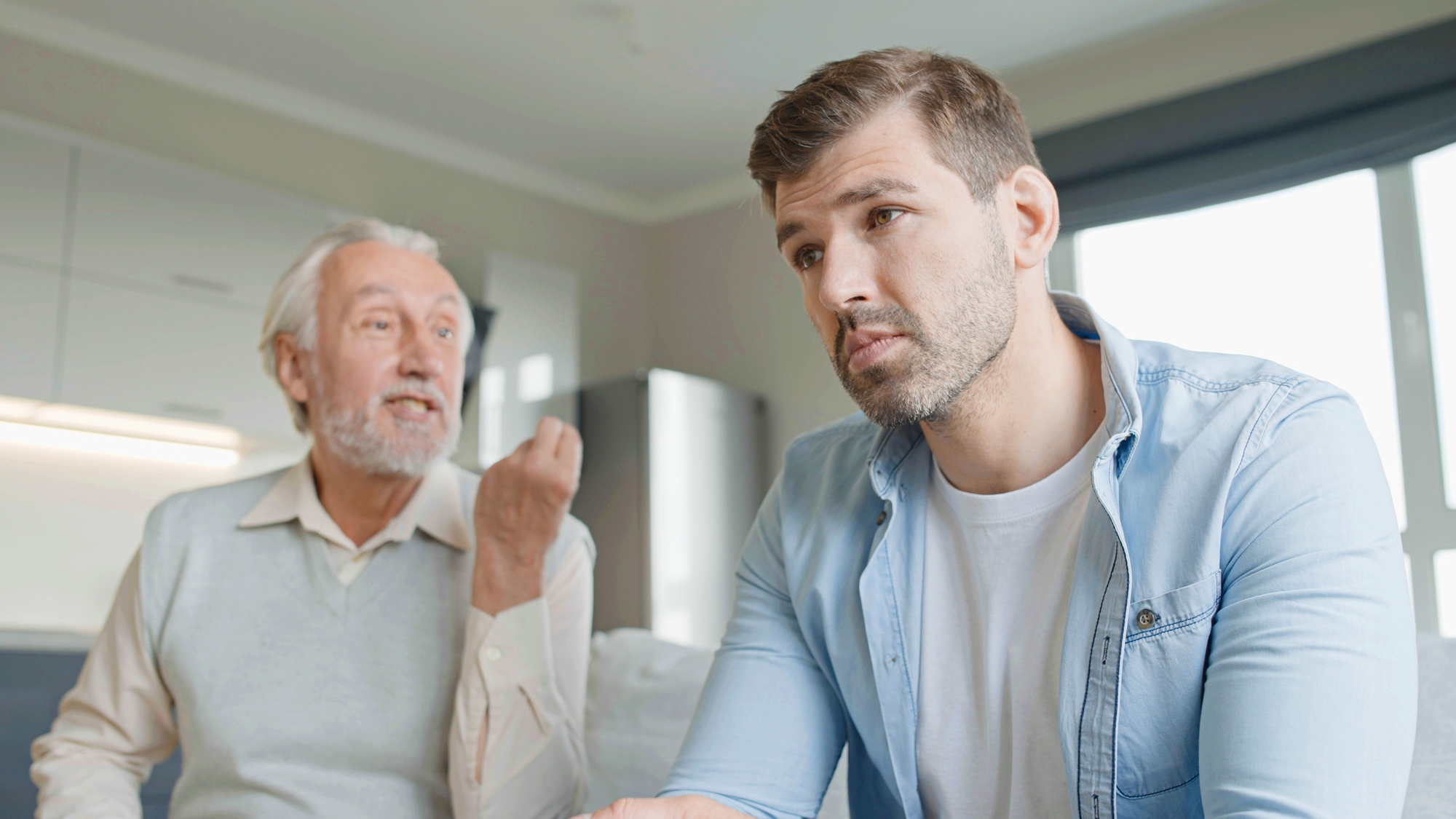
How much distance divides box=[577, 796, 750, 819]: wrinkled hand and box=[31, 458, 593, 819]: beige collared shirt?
304 millimetres

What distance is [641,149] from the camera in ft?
15.1

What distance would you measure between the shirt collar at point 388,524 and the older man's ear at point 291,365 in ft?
0.52

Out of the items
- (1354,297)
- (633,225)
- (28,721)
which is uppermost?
(633,225)

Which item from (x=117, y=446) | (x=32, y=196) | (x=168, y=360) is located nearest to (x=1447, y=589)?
(x=168, y=360)

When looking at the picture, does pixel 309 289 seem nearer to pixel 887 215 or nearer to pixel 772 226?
pixel 887 215

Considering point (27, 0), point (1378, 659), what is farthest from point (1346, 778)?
point (27, 0)

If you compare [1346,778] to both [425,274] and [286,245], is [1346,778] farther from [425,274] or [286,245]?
[286,245]

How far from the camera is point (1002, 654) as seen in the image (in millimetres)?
1076

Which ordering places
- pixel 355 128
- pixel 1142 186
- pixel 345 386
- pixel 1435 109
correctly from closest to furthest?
Answer: 1. pixel 345 386
2. pixel 1435 109
3. pixel 1142 186
4. pixel 355 128

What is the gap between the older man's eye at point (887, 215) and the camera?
1.10 metres

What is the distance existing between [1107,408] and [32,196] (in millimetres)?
3114

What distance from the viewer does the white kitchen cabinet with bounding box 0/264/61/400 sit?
2.96 m

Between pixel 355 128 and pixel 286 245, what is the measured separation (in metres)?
0.86

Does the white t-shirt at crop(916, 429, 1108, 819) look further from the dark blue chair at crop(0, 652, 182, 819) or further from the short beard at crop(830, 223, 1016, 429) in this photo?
the dark blue chair at crop(0, 652, 182, 819)
